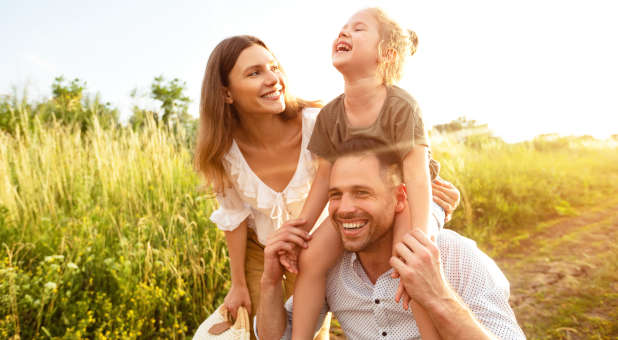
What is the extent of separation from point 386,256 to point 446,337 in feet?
1.65

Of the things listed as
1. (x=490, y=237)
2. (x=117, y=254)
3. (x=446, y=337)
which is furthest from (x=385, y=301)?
(x=490, y=237)

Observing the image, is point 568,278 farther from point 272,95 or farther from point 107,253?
point 107,253

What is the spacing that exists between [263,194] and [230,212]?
13.1 inches

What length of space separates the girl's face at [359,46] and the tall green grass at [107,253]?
250 centimetres

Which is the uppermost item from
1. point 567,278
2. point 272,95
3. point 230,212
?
point 272,95

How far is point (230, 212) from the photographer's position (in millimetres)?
3162

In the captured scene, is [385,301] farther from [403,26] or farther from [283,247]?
[403,26]

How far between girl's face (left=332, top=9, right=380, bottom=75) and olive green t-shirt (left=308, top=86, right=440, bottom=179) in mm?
183

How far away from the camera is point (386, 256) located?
2.16 m

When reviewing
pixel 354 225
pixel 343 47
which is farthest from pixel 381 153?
pixel 343 47

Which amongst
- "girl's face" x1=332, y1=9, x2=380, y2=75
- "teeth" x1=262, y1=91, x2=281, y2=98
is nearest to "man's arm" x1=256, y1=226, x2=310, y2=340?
"girl's face" x1=332, y1=9, x2=380, y2=75

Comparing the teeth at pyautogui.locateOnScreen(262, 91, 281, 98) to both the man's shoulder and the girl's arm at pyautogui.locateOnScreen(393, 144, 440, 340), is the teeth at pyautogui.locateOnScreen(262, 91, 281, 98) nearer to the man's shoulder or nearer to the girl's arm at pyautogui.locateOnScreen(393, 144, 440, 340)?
the girl's arm at pyautogui.locateOnScreen(393, 144, 440, 340)

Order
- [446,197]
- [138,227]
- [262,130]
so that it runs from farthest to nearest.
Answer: [138,227] < [262,130] < [446,197]

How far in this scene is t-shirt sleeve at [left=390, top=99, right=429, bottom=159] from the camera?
205 centimetres
